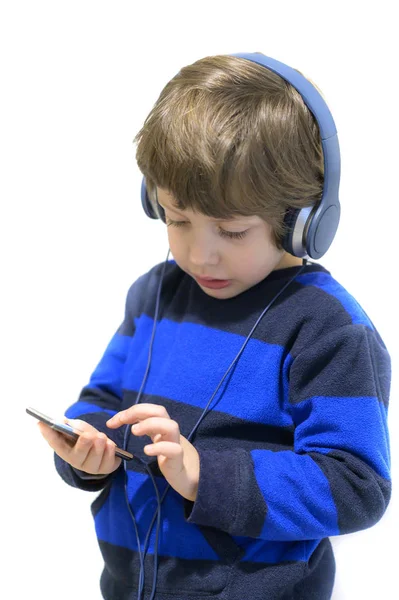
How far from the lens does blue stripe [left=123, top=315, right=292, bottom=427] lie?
1.13 m

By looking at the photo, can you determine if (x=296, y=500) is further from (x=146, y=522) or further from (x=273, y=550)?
(x=146, y=522)

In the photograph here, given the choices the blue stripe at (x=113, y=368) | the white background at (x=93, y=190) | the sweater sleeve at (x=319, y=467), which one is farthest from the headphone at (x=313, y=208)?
the white background at (x=93, y=190)

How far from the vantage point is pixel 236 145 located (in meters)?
1.04

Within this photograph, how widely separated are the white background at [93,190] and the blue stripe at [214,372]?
504mm

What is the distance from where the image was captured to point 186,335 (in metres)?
1.23

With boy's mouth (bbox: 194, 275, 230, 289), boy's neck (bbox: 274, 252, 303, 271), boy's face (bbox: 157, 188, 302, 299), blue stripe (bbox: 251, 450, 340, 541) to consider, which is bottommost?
blue stripe (bbox: 251, 450, 340, 541)

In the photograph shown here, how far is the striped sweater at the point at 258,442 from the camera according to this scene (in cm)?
106

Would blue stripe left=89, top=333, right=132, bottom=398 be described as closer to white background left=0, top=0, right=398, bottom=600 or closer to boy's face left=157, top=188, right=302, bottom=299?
boy's face left=157, top=188, right=302, bottom=299

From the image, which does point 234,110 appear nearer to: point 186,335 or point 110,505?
point 186,335

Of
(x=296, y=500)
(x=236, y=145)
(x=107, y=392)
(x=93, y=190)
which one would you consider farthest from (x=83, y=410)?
(x=93, y=190)

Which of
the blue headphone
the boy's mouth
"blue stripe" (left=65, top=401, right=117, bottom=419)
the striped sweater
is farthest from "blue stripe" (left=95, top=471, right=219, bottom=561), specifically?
the blue headphone

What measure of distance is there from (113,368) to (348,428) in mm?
428

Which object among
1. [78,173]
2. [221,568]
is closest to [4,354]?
[78,173]

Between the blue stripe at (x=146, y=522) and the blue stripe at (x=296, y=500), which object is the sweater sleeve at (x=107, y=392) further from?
the blue stripe at (x=296, y=500)
